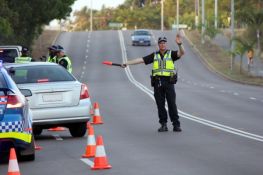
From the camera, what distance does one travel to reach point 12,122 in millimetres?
11586

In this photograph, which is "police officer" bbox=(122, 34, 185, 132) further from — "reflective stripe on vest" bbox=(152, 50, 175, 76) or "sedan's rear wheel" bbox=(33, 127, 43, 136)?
"sedan's rear wheel" bbox=(33, 127, 43, 136)

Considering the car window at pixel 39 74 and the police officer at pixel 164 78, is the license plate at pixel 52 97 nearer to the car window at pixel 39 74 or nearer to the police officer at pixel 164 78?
the car window at pixel 39 74

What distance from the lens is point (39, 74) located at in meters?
16.4

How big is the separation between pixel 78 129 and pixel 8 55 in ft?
37.9

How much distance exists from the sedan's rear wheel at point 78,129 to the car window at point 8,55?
1036 cm

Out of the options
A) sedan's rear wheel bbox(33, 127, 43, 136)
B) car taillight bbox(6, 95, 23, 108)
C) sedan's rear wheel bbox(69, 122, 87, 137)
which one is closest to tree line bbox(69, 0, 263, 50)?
sedan's rear wheel bbox(33, 127, 43, 136)

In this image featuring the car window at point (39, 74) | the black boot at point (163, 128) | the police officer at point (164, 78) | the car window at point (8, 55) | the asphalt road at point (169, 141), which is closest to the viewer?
the asphalt road at point (169, 141)

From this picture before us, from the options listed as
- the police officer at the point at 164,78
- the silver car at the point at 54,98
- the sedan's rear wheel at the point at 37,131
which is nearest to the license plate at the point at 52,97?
the silver car at the point at 54,98

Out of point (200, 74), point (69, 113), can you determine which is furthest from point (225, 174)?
point (200, 74)

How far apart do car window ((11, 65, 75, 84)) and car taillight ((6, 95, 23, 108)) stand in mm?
4460

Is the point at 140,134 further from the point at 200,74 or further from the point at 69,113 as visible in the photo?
the point at 200,74

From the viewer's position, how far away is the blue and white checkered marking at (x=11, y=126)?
11516mm

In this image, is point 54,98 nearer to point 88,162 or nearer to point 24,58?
point 88,162

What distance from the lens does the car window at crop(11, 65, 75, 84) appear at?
16.3 meters
